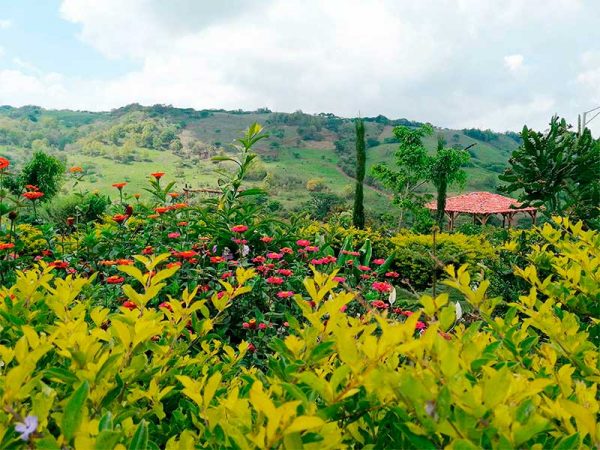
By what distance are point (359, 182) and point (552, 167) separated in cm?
1132

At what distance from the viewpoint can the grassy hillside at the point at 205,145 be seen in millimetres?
52906

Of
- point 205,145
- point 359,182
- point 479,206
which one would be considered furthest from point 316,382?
point 205,145

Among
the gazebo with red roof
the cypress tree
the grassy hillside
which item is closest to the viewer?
the cypress tree

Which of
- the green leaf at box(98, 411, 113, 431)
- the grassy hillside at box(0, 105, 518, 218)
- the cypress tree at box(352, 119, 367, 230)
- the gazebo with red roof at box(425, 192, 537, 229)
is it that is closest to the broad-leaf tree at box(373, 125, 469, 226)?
the cypress tree at box(352, 119, 367, 230)

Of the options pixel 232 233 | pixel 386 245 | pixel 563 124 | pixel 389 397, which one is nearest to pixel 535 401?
pixel 389 397

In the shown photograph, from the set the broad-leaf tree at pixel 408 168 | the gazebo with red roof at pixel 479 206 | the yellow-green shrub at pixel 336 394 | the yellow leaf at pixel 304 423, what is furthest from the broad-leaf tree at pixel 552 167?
the gazebo with red roof at pixel 479 206

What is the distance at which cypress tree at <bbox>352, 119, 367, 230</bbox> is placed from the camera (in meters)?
15.0

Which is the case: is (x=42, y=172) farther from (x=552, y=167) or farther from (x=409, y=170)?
(x=552, y=167)

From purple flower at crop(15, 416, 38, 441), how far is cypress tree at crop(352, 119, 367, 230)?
557 inches

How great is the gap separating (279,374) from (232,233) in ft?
11.4

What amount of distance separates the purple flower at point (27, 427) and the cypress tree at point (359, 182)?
14.1 meters

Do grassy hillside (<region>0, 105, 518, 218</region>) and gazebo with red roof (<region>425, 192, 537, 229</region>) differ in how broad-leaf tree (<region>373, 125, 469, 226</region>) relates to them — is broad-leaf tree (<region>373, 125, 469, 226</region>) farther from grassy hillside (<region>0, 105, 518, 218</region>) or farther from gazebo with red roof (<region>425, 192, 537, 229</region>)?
grassy hillside (<region>0, 105, 518, 218</region>)

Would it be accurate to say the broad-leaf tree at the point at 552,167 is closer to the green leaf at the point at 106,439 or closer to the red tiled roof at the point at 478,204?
the green leaf at the point at 106,439

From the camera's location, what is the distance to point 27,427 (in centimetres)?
68
